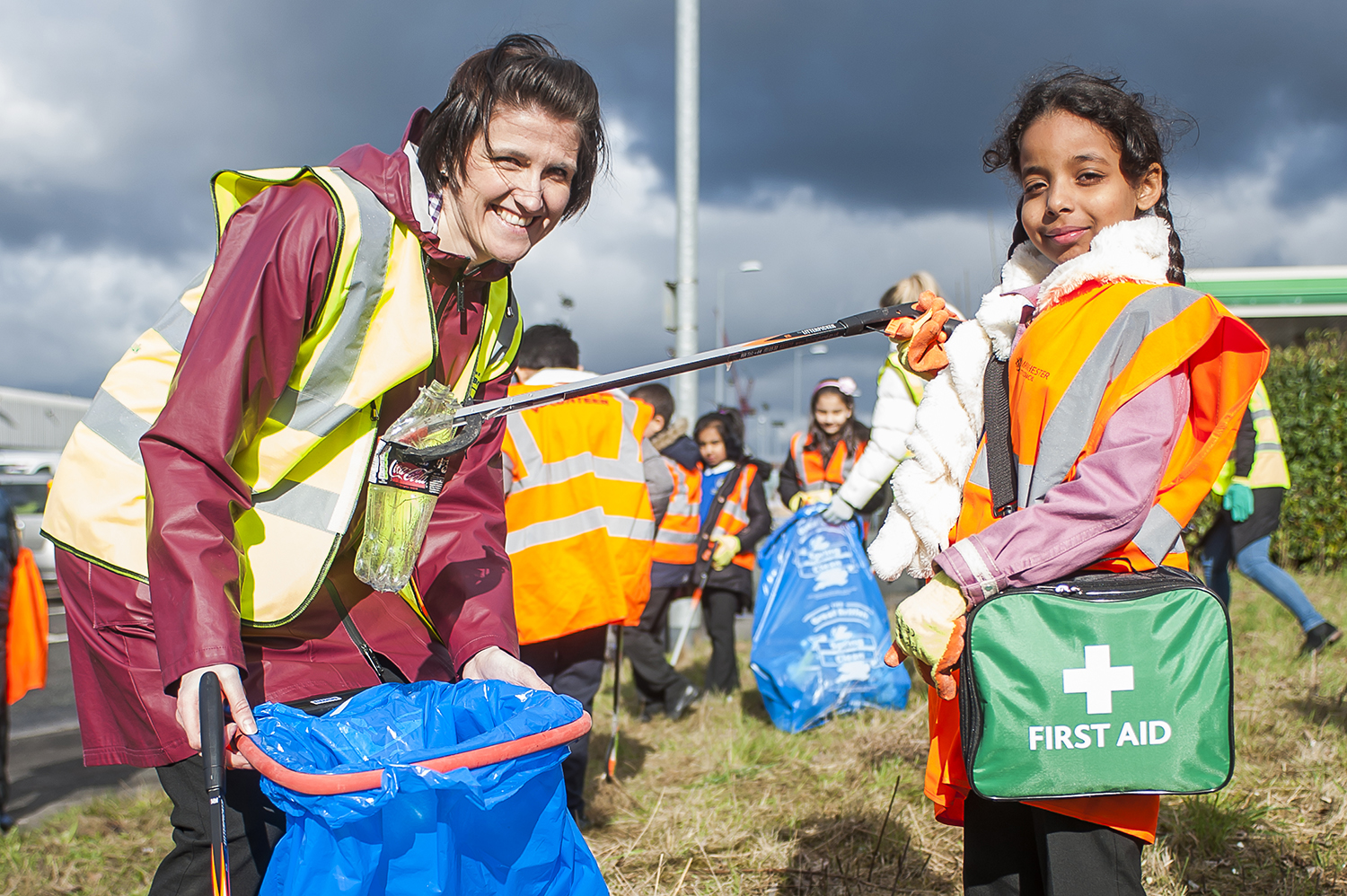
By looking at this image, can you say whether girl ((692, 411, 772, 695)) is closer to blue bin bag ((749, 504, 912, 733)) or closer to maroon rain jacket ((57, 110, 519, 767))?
blue bin bag ((749, 504, 912, 733))

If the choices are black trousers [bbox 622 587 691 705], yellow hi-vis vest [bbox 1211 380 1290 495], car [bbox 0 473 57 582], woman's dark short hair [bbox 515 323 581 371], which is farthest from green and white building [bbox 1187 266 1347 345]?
car [bbox 0 473 57 582]

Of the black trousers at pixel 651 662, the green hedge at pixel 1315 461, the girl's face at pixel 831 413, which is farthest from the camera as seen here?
the green hedge at pixel 1315 461

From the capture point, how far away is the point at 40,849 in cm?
332

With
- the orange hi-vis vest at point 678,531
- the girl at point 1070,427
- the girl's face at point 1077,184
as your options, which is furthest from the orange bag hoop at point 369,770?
the orange hi-vis vest at point 678,531

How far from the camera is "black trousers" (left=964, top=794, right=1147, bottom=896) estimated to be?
1496mm

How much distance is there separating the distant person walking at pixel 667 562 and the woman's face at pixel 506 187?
9.06ft

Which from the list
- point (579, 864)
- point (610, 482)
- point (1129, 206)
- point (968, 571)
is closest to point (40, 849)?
point (610, 482)

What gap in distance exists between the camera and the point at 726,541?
5629mm

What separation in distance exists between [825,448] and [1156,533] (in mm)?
4148

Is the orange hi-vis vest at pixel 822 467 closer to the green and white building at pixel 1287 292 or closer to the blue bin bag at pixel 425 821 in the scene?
the blue bin bag at pixel 425 821

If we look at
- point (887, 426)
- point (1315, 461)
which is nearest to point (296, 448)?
point (887, 426)

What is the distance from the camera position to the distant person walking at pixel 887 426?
380 centimetres

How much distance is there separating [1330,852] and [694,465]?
3.90 metres

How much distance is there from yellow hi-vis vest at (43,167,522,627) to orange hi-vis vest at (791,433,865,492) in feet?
13.5
